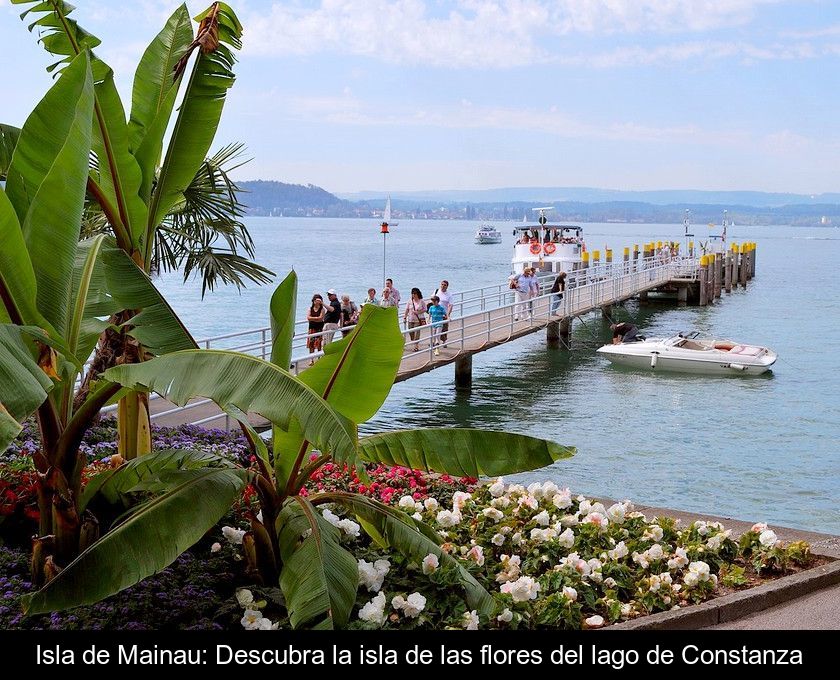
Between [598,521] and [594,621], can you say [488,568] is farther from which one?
[598,521]

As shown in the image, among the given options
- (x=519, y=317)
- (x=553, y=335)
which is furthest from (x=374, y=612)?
(x=553, y=335)

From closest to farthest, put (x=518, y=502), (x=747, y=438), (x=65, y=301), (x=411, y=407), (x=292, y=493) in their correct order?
(x=65, y=301)
(x=292, y=493)
(x=518, y=502)
(x=747, y=438)
(x=411, y=407)

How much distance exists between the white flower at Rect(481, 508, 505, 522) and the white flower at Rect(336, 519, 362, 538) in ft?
3.91

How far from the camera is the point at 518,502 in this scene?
8680 mm

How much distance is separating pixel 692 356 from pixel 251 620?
981 inches

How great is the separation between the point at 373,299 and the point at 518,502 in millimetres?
13974

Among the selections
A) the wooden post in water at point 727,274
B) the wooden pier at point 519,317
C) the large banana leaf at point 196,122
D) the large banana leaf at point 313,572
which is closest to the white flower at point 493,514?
the large banana leaf at point 313,572

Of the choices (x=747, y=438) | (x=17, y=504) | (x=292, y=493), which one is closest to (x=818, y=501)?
(x=747, y=438)

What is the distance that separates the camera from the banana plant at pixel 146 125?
7414mm

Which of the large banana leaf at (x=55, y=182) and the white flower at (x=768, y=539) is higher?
the large banana leaf at (x=55, y=182)

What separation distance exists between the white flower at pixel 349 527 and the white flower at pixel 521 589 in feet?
4.53

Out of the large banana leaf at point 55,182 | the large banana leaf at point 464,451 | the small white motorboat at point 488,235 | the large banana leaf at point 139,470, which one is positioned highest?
the large banana leaf at point 55,182

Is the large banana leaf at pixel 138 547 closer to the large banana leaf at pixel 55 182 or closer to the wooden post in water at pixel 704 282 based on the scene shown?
the large banana leaf at pixel 55 182

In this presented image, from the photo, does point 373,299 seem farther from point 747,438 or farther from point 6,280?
point 6,280
